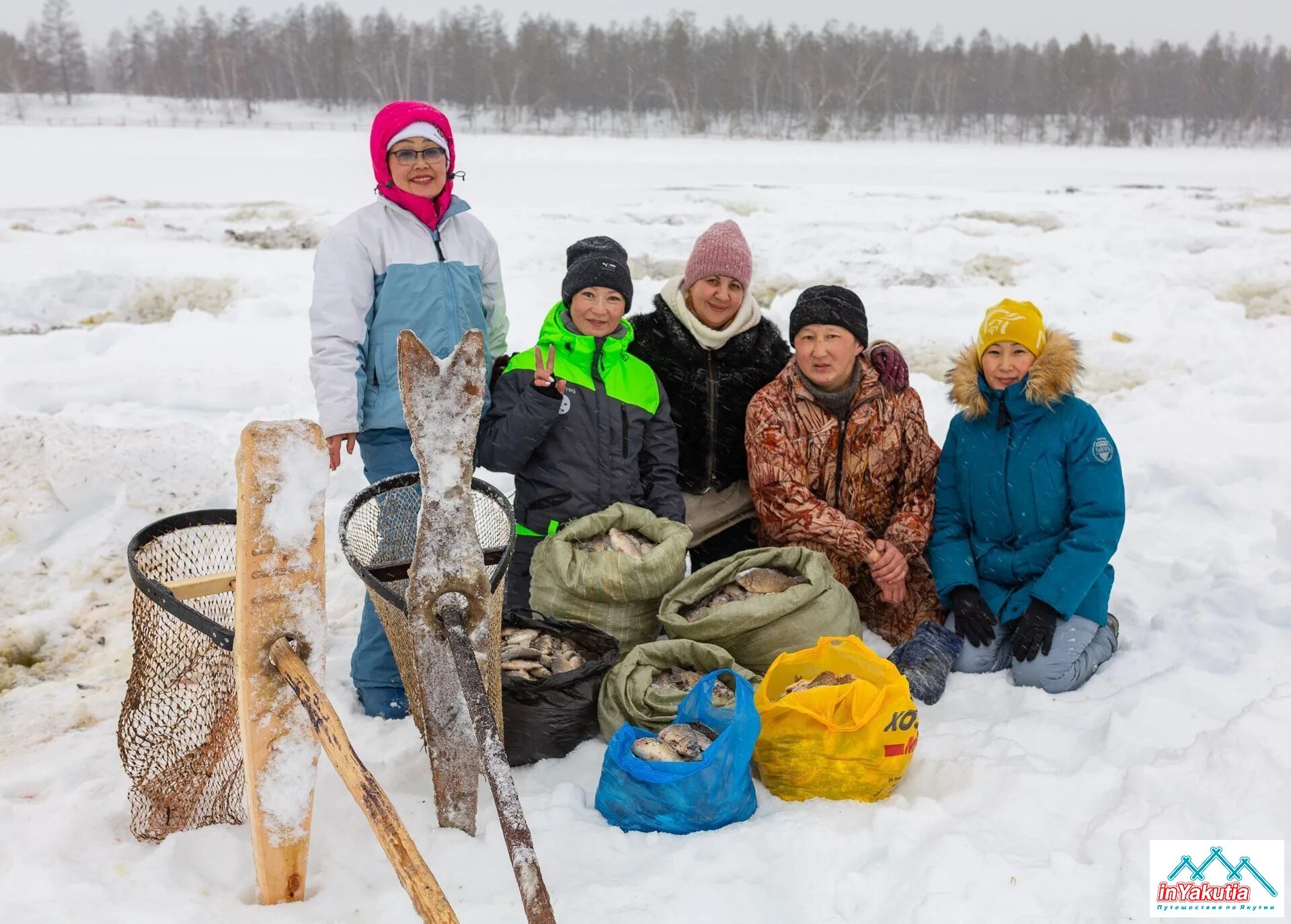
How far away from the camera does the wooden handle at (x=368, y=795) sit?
1.59 m

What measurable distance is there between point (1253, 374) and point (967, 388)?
4.10 meters

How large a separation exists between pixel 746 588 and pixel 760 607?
181mm

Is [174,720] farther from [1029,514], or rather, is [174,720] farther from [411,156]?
[1029,514]

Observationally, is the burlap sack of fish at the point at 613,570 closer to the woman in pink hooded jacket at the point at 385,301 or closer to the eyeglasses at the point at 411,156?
the woman in pink hooded jacket at the point at 385,301

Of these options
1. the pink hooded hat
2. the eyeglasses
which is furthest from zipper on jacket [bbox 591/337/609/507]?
the eyeglasses

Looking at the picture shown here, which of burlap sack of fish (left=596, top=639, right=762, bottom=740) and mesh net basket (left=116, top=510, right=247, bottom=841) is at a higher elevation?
mesh net basket (left=116, top=510, right=247, bottom=841)

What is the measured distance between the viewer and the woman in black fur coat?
11.5 feet

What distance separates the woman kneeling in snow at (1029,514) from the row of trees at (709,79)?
2028 inches

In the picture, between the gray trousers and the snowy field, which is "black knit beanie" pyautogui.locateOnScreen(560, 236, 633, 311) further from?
the gray trousers

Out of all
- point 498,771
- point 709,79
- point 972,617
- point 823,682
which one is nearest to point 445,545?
point 498,771

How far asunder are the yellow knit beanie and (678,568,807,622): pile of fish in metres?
1.08

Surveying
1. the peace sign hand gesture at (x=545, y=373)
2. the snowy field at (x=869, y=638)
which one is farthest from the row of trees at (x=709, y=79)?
the peace sign hand gesture at (x=545, y=373)

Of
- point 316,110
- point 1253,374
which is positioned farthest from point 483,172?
point 316,110

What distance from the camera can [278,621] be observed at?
1922 millimetres
